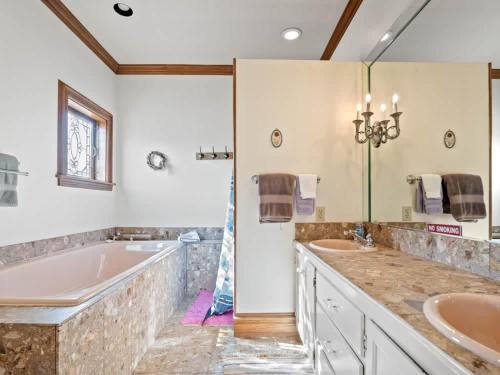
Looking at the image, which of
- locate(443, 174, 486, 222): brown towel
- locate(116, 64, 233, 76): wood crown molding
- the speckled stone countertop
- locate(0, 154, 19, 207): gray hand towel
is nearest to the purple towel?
the speckled stone countertop

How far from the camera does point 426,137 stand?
1394mm

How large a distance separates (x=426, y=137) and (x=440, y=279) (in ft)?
2.58

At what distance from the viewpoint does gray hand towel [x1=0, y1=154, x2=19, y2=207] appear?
1547 millimetres

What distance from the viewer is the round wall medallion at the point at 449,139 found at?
3.97 ft

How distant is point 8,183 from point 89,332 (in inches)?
44.7

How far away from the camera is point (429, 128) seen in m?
1.38

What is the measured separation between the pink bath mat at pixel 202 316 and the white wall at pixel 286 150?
0.35 meters

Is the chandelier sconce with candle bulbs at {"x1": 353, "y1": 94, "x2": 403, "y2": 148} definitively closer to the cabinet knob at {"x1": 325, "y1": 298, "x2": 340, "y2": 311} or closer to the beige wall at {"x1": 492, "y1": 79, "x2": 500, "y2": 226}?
the beige wall at {"x1": 492, "y1": 79, "x2": 500, "y2": 226}

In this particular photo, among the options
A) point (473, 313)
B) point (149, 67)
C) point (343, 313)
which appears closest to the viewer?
point (473, 313)

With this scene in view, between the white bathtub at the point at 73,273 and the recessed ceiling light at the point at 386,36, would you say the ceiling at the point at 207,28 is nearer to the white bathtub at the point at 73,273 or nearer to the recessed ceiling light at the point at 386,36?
the recessed ceiling light at the point at 386,36

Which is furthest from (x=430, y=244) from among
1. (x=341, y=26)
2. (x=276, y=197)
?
(x=341, y=26)

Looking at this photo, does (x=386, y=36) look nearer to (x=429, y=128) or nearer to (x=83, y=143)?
(x=429, y=128)

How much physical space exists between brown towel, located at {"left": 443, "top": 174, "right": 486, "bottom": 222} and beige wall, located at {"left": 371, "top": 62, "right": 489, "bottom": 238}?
0.03 m

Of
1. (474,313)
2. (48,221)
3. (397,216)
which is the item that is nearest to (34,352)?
(48,221)
